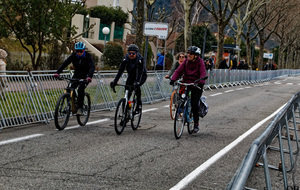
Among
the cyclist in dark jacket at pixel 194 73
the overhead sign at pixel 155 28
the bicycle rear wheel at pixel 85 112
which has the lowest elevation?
the bicycle rear wheel at pixel 85 112

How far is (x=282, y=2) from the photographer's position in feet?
169

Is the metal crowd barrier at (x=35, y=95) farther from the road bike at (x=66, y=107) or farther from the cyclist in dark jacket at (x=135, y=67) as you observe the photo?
the cyclist in dark jacket at (x=135, y=67)

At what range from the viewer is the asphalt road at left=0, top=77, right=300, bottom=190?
580cm

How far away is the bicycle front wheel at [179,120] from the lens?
9.18 meters

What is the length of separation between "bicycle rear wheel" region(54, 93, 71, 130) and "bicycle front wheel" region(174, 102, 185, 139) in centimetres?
221

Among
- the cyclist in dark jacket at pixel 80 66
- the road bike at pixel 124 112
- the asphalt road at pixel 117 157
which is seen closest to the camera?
the asphalt road at pixel 117 157

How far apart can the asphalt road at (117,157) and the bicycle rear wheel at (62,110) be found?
0.16 m

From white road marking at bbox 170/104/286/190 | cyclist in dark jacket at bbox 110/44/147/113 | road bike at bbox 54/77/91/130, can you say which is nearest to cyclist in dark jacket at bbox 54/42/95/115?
road bike at bbox 54/77/91/130

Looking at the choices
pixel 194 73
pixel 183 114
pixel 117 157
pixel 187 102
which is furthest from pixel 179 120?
pixel 117 157

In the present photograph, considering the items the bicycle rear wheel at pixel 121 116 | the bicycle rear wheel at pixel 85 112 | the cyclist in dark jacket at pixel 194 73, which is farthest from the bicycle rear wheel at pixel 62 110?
the cyclist in dark jacket at pixel 194 73

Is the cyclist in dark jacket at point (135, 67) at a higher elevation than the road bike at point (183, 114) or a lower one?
higher

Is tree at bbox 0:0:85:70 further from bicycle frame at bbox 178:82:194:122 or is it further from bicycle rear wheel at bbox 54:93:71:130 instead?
bicycle frame at bbox 178:82:194:122

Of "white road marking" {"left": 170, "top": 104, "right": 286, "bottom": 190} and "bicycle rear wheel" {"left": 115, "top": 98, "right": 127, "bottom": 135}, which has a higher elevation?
"bicycle rear wheel" {"left": 115, "top": 98, "right": 127, "bottom": 135}

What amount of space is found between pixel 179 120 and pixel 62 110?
231 centimetres
